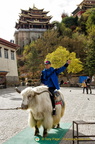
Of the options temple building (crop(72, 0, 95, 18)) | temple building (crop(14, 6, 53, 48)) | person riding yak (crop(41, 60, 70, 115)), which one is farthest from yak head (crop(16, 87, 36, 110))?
temple building (crop(72, 0, 95, 18))

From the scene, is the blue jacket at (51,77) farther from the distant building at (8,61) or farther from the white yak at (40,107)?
the distant building at (8,61)

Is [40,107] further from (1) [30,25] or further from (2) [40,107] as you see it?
(1) [30,25]

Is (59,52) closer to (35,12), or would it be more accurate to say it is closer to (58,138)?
(58,138)

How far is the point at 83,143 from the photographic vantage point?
471cm

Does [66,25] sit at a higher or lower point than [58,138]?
higher

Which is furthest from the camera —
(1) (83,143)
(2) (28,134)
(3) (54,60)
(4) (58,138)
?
(3) (54,60)

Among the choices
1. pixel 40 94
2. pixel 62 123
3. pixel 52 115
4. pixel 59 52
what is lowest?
pixel 62 123

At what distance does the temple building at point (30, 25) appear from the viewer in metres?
70.8

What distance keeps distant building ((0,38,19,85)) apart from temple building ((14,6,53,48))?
127ft

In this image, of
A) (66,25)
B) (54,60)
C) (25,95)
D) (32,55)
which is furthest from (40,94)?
(66,25)

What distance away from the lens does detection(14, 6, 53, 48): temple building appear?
7075cm

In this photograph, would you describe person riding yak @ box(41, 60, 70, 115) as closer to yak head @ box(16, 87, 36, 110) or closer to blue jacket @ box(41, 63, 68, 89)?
blue jacket @ box(41, 63, 68, 89)

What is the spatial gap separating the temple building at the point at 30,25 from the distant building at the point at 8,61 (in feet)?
127

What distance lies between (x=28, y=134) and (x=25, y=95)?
150cm
